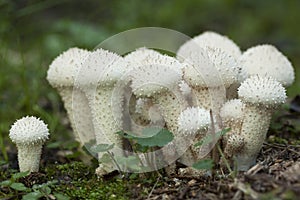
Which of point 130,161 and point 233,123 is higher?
point 233,123

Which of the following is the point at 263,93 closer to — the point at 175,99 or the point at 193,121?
the point at 193,121

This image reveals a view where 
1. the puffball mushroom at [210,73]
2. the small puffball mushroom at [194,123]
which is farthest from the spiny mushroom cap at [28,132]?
the puffball mushroom at [210,73]

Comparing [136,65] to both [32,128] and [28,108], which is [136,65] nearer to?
[32,128]

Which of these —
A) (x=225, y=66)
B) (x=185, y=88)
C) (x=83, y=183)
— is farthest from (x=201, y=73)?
(x=83, y=183)

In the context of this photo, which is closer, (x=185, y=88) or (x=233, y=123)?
(x=233, y=123)

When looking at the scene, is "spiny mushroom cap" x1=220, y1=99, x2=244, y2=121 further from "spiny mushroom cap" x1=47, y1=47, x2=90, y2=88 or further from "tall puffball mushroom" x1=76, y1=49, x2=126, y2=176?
"spiny mushroom cap" x1=47, y1=47, x2=90, y2=88

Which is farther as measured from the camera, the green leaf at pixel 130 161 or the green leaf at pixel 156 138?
the green leaf at pixel 130 161

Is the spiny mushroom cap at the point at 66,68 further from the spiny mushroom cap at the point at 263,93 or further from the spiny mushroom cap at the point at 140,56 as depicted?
the spiny mushroom cap at the point at 263,93

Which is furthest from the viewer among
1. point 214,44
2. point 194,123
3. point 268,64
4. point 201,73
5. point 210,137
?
point 214,44
